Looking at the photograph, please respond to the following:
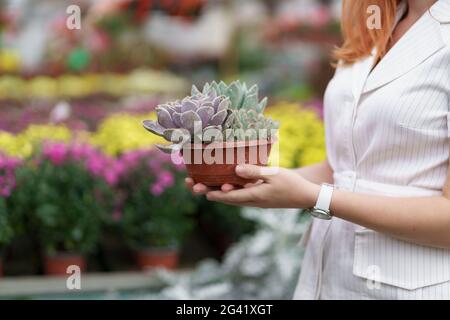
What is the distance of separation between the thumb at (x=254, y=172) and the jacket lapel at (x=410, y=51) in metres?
0.33

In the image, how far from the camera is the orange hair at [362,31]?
1.69m

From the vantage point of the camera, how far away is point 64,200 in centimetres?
300

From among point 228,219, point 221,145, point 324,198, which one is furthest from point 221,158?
point 228,219

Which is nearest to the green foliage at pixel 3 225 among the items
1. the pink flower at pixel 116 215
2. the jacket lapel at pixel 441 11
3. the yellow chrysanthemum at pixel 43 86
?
the pink flower at pixel 116 215

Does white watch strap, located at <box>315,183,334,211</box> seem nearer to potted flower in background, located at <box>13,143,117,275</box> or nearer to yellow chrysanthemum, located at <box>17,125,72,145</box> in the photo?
potted flower in background, located at <box>13,143,117,275</box>

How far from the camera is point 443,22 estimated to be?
60.0 inches

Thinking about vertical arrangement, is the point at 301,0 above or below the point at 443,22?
above

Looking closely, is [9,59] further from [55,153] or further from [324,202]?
[324,202]

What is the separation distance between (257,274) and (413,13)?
5.63 ft

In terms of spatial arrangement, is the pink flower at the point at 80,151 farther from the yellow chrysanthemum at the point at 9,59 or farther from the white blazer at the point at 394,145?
the yellow chrysanthemum at the point at 9,59

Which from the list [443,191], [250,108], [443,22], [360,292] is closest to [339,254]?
[360,292]

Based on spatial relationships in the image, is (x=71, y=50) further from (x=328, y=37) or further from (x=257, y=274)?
(x=257, y=274)

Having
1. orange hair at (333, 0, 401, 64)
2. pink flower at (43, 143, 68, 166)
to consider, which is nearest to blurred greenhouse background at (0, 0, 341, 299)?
pink flower at (43, 143, 68, 166)
